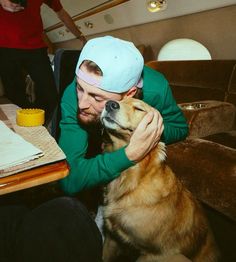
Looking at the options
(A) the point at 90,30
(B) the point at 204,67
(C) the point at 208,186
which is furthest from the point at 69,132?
(A) the point at 90,30

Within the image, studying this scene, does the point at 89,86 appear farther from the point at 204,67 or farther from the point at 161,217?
the point at 204,67

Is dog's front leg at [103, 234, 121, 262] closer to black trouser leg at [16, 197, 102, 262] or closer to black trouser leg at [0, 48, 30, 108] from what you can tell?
black trouser leg at [16, 197, 102, 262]

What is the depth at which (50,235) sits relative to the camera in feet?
2.37

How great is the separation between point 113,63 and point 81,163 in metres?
0.45

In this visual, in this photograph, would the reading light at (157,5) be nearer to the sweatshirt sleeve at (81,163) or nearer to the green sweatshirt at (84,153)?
the green sweatshirt at (84,153)

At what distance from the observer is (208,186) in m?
1.72

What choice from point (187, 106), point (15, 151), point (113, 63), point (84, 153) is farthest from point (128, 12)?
point (15, 151)

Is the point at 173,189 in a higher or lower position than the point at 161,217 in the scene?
higher

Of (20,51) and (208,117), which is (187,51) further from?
(20,51)

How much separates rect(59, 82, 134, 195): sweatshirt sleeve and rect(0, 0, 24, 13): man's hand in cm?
144

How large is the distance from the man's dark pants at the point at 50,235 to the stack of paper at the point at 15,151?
15 centimetres

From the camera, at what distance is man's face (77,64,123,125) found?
4.04ft

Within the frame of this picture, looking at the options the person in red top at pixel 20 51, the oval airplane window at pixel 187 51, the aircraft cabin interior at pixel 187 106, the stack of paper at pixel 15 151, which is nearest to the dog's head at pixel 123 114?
the aircraft cabin interior at pixel 187 106

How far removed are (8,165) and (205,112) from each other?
1713 millimetres
